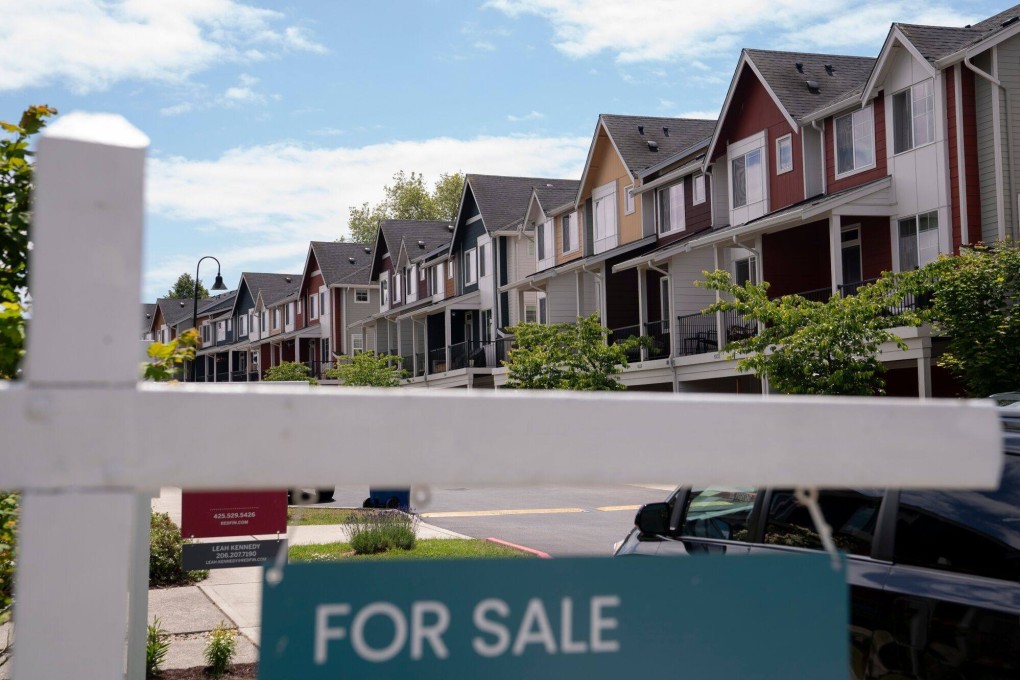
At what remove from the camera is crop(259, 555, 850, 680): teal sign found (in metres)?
1.64

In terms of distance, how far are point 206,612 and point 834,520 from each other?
754 cm

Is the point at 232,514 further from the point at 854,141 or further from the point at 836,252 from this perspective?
the point at 854,141

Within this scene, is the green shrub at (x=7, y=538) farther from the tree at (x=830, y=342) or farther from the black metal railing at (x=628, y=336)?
the black metal railing at (x=628, y=336)

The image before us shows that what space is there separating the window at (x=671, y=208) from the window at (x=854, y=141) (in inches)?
302

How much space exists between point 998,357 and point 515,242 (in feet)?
95.1

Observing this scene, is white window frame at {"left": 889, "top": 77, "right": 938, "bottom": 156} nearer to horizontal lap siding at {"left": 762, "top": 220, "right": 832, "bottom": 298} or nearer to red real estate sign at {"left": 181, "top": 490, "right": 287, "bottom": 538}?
horizontal lap siding at {"left": 762, "top": 220, "right": 832, "bottom": 298}

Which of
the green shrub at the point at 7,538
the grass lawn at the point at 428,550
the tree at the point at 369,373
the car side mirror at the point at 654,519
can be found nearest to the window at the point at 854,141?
the grass lawn at the point at 428,550

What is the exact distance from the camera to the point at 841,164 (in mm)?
25609

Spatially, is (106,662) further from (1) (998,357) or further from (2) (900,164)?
(2) (900,164)

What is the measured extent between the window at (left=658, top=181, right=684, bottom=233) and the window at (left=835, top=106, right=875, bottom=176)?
25.2ft

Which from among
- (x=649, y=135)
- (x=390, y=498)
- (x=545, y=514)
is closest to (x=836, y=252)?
(x=545, y=514)

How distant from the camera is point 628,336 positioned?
33.9m

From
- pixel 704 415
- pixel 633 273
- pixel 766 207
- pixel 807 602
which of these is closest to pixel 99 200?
pixel 704 415

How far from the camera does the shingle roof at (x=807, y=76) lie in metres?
27.4
